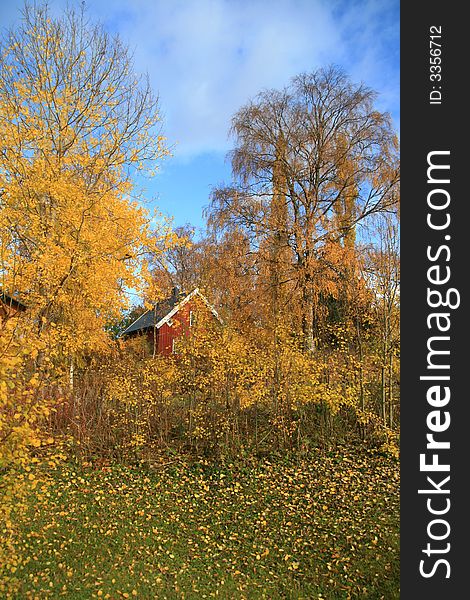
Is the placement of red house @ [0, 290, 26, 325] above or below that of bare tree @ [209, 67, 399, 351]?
below

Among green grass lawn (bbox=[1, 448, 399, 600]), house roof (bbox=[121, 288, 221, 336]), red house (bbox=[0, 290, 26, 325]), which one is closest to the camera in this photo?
red house (bbox=[0, 290, 26, 325])

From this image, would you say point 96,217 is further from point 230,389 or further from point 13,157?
point 230,389

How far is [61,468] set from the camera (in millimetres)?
7691

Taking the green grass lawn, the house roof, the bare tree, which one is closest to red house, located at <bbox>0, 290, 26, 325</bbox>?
the green grass lawn

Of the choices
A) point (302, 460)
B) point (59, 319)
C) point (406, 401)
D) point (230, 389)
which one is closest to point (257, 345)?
point (230, 389)

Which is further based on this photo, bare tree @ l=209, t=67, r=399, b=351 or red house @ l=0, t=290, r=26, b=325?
bare tree @ l=209, t=67, r=399, b=351

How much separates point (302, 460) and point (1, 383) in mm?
6275

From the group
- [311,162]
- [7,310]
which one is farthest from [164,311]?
[7,310]

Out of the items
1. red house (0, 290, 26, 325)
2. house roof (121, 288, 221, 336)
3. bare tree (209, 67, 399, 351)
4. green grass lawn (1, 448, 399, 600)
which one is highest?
bare tree (209, 67, 399, 351)

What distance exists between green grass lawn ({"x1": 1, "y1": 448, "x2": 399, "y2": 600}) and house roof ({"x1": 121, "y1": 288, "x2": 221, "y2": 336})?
3082 mm

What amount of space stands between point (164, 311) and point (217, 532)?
14.0 meters

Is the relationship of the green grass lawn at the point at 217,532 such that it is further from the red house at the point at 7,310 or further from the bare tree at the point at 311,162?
the bare tree at the point at 311,162

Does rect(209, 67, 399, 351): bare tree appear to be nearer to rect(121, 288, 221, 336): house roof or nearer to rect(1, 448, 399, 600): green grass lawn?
rect(121, 288, 221, 336): house roof

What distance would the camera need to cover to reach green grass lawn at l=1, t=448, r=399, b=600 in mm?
4684
